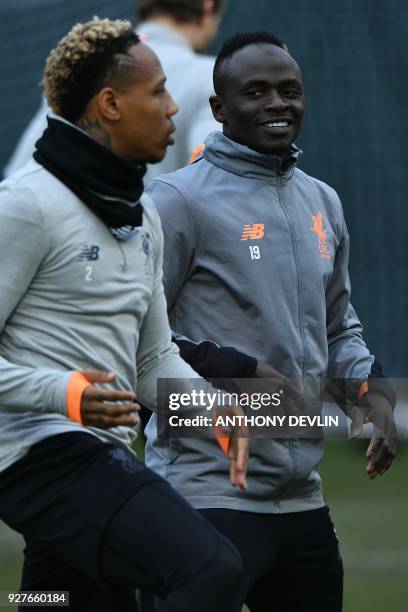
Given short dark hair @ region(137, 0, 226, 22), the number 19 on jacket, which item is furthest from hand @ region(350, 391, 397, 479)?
short dark hair @ region(137, 0, 226, 22)

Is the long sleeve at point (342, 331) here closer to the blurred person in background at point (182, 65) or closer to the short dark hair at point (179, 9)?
the blurred person in background at point (182, 65)

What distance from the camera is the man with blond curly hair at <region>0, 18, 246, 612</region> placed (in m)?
3.45

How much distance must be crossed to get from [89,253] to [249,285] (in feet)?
2.24

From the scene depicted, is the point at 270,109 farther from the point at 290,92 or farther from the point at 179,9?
the point at 179,9

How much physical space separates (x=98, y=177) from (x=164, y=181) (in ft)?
2.28

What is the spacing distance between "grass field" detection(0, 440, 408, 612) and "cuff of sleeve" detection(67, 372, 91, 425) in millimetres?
2972

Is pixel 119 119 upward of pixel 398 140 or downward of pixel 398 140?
upward

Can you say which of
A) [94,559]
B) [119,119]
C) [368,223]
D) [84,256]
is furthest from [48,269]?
[368,223]

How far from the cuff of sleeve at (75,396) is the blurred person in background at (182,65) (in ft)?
7.77

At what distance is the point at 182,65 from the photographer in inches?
235

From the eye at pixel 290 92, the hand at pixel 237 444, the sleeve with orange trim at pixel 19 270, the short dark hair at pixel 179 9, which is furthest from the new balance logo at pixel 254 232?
the short dark hair at pixel 179 9

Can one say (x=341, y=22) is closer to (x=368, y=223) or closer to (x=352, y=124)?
(x=352, y=124)

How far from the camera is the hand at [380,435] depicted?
168 inches

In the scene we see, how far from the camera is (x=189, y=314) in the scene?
425 centimetres
